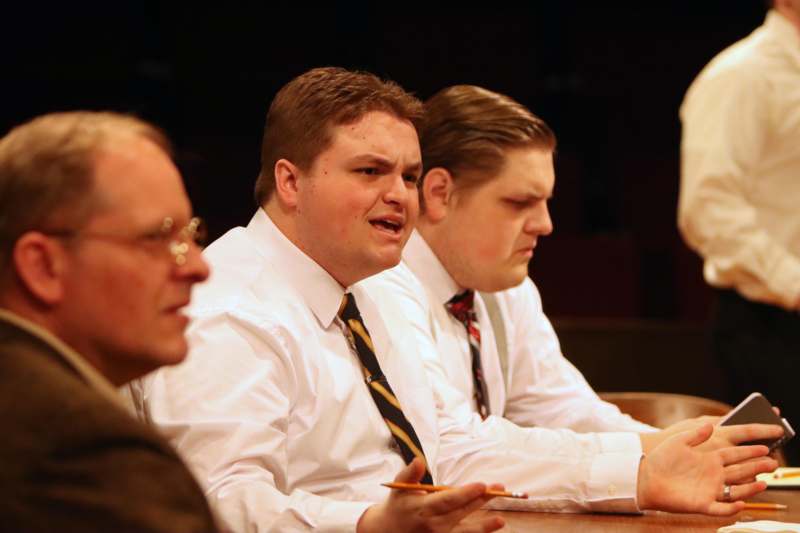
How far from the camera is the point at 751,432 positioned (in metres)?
2.42

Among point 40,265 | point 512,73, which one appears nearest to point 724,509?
point 40,265

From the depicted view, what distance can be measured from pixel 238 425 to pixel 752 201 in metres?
2.37

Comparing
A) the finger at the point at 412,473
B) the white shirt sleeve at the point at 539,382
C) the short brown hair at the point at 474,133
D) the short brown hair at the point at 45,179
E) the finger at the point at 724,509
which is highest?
the short brown hair at the point at 45,179

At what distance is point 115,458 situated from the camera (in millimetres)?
1226

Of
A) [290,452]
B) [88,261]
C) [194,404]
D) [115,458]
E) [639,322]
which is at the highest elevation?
[88,261]

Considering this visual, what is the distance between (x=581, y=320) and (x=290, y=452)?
3.60m

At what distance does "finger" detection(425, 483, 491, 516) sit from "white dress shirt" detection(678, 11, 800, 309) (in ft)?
7.16

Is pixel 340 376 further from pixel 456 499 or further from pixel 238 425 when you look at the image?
pixel 456 499

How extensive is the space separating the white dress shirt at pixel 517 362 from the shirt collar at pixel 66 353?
1.46 meters

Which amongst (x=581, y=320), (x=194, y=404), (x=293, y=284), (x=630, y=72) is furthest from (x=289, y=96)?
(x=630, y=72)

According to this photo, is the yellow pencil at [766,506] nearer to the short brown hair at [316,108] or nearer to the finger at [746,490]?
the finger at [746,490]

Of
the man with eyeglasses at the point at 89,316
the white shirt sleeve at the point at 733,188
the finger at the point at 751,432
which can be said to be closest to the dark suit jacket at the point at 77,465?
the man with eyeglasses at the point at 89,316

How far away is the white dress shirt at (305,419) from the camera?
1.92 m

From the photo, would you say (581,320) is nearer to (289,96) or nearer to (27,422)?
(289,96)
